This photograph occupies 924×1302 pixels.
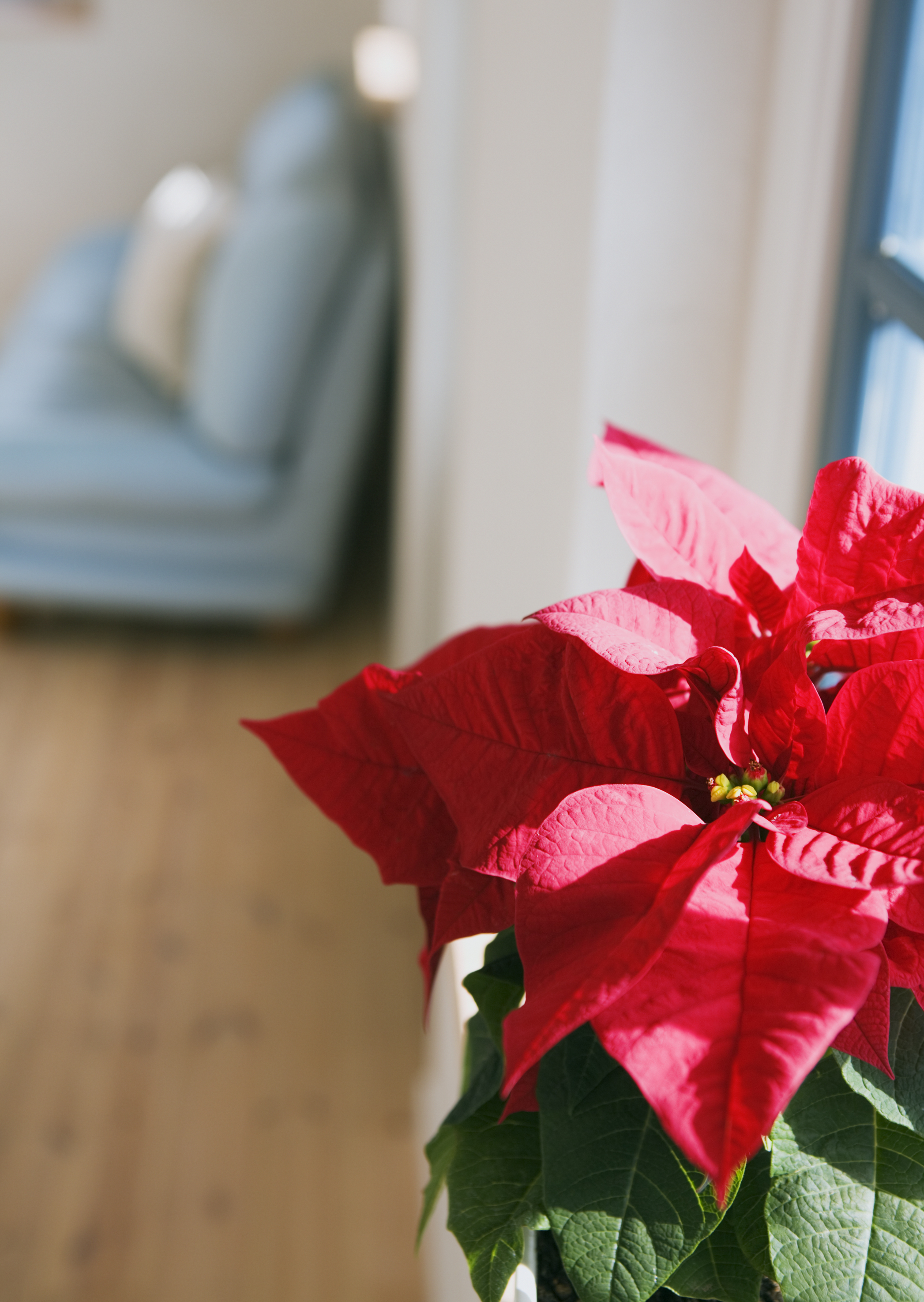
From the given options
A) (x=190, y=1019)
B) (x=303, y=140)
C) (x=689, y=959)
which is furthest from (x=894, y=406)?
(x=303, y=140)

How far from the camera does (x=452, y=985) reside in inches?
30.5

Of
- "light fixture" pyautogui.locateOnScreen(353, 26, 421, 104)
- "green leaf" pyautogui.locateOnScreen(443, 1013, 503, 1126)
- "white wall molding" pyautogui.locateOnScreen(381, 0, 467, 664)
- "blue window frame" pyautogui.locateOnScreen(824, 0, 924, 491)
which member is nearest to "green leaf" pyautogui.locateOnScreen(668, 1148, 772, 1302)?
"green leaf" pyautogui.locateOnScreen(443, 1013, 503, 1126)

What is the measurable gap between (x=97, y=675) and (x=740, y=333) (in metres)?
1.99

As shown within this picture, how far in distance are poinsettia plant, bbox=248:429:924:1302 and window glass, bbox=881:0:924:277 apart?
16.0 inches

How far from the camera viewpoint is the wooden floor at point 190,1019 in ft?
4.50

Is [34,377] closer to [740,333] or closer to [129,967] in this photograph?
[129,967]

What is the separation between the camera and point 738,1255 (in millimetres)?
441

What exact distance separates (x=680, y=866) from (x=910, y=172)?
0.62 m

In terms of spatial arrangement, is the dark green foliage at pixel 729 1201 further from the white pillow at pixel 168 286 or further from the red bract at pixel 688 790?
the white pillow at pixel 168 286

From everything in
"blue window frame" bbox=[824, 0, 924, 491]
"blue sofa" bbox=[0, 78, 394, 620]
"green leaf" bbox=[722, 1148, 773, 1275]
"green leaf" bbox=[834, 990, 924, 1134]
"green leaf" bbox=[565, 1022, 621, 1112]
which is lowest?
"blue sofa" bbox=[0, 78, 394, 620]

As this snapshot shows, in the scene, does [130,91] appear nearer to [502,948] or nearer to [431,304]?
[431,304]

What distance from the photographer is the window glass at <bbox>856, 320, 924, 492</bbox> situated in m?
0.82

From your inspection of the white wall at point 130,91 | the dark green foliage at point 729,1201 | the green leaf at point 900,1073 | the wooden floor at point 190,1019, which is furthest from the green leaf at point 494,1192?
the white wall at point 130,91

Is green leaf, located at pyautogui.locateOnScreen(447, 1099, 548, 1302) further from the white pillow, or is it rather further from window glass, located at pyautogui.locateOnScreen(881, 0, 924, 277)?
the white pillow
